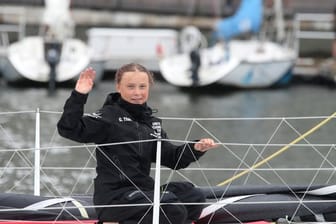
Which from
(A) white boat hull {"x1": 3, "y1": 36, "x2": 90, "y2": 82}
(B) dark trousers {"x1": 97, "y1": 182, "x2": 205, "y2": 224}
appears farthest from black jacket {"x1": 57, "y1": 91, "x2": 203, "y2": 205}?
(A) white boat hull {"x1": 3, "y1": 36, "x2": 90, "y2": 82}

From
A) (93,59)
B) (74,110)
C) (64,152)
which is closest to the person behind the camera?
(74,110)

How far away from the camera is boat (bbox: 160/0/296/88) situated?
24.0 metres

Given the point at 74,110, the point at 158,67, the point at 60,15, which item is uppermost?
the point at 74,110

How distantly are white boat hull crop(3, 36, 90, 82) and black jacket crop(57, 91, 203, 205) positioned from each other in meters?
18.1

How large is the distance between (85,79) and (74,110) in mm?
223

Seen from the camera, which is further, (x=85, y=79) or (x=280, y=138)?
(x=280, y=138)

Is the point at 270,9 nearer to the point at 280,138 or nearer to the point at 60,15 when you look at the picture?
the point at 60,15

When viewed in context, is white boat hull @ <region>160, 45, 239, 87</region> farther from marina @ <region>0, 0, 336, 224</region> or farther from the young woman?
the young woman

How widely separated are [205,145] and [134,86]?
0.59m

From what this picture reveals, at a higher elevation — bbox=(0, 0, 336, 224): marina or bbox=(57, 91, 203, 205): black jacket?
bbox=(57, 91, 203, 205): black jacket

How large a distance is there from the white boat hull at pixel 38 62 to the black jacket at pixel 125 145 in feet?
59.4

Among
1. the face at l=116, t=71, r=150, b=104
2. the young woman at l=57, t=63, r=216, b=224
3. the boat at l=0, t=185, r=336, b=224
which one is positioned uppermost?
the face at l=116, t=71, r=150, b=104

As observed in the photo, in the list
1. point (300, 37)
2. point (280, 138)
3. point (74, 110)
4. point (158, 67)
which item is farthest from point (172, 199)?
point (300, 37)

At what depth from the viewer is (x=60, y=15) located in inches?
1008
